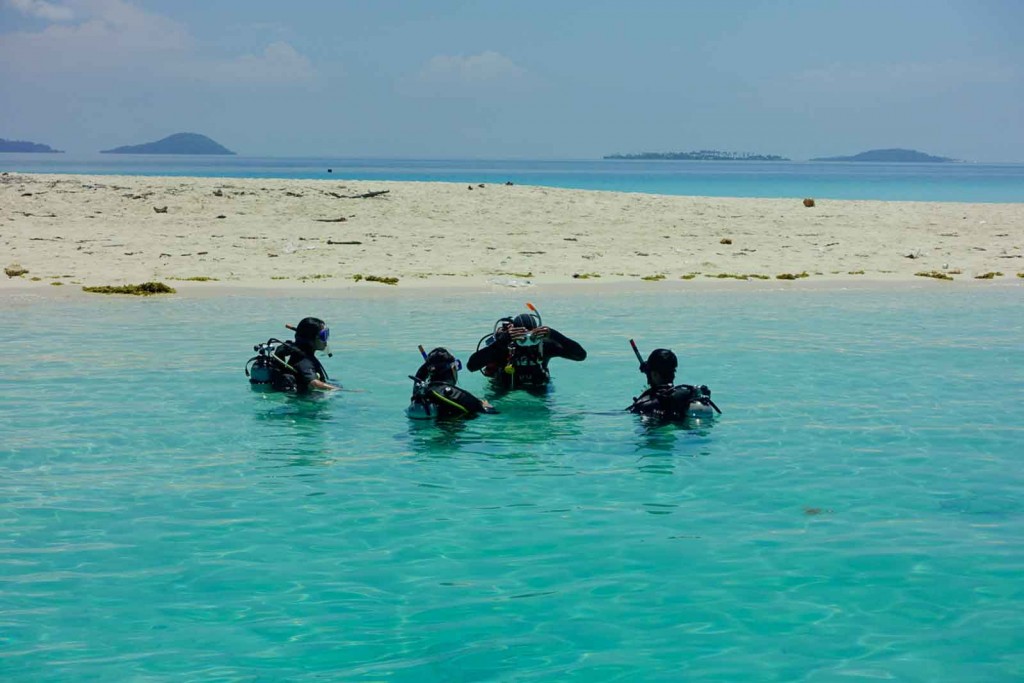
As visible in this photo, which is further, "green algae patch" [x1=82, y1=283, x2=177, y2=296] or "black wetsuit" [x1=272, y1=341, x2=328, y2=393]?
"green algae patch" [x1=82, y1=283, x2=177, y2=296]

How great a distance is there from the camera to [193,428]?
10211 millimetres

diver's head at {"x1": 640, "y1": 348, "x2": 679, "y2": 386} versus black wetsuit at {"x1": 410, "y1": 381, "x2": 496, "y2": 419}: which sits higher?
diver's head at {"x1": 640, "y1": 348, "x2": 679, "y2": 386}

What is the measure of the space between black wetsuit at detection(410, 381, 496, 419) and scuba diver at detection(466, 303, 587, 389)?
90cm

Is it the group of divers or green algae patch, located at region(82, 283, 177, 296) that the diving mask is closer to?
the group of divers

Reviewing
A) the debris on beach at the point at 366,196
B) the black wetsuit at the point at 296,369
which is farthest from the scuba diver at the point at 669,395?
the debris on beach at the point at 366,196

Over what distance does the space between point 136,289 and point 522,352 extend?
10848 millimetres

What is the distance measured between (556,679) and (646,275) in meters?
17.4

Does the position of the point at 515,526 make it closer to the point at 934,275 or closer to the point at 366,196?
the point at 934,275

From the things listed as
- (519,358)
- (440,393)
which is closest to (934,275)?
(519,358)

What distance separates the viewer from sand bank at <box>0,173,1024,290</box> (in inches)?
862

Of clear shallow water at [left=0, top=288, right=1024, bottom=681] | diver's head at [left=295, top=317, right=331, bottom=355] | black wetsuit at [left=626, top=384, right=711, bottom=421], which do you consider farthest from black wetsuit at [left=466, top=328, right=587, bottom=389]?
diver's head at [left=295, top=317, right=331, bottom=355]

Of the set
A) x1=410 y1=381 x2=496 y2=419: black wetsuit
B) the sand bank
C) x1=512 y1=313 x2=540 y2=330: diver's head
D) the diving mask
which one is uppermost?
the sand bank

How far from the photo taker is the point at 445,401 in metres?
9.76

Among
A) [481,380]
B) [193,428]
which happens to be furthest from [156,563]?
[481,380]
